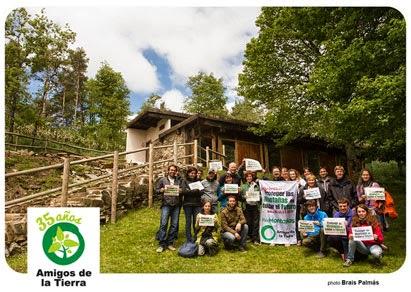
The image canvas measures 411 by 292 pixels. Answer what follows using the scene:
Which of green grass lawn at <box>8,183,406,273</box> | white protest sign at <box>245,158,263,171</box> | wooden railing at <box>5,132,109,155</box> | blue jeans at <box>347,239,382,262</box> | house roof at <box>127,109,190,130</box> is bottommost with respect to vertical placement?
green grass lawn at <box>8,183,406,273</box>

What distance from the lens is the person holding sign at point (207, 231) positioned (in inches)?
316

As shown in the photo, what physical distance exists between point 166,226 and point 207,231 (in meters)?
0.88

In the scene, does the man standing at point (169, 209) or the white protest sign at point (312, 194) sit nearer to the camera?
the white protest sign at point (312, 194)

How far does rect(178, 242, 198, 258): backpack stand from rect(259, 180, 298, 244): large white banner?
1629mm

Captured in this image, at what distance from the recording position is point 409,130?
736cm

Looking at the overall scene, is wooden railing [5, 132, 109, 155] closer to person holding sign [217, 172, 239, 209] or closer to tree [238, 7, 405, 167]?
tree [238, 7, 405, 167]

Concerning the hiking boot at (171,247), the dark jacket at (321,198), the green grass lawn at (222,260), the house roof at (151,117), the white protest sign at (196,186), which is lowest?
the green grass lawn at (222,260)

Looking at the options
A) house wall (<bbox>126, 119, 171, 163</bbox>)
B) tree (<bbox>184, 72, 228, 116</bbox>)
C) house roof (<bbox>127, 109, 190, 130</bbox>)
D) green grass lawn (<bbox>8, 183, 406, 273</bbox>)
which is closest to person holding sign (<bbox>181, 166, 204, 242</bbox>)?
green grass lawn (<bbox>8, 183, 406, 273</bbox>)

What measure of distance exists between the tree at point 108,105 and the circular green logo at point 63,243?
22851mm

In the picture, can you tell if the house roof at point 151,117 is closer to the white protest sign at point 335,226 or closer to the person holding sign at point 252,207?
the person holding sign at point 252,207

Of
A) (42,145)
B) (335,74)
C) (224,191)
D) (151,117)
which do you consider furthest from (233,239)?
(42,145)

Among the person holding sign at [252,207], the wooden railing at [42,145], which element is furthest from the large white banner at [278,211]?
the wooden railing at [42,145]

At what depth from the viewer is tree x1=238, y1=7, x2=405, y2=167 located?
9.20 meters

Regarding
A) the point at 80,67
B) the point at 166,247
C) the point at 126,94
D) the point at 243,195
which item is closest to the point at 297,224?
the point at 243,195
